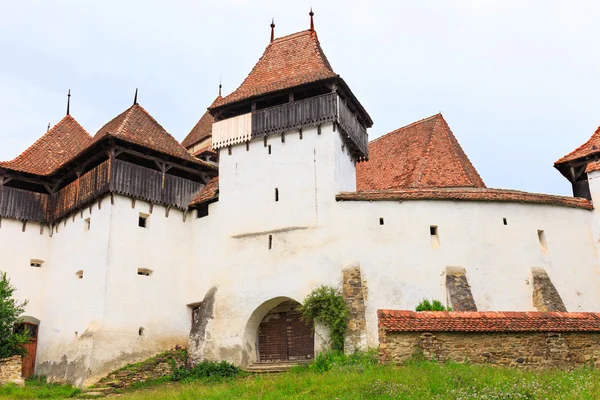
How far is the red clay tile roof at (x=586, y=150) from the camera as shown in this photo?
2059cm

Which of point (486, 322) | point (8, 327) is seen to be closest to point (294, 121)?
point (486, 322)

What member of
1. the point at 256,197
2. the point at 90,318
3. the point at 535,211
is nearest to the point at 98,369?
the point at 90,318

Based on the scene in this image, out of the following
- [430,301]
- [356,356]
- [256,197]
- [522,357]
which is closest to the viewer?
[522,357]

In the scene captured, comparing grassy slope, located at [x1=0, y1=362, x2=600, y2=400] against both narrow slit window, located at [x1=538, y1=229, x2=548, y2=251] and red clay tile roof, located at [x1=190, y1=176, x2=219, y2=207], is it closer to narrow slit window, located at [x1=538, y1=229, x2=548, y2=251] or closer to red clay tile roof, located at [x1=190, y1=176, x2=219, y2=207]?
narrow slit window, located at [x1=538, y1=229, x2=548, y2=251]

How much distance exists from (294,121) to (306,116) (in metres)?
0.44

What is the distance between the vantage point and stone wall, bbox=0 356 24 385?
1828cm

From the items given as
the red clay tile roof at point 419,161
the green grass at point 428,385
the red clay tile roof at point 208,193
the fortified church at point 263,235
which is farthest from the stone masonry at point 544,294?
the red clay tile roof at point 208,193

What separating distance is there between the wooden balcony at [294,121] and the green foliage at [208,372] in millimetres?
7308

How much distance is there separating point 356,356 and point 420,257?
3.70m

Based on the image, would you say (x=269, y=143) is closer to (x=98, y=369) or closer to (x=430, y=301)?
(x=430, y=301)

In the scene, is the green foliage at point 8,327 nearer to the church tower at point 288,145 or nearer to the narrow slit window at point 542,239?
the church tower at point 288,145

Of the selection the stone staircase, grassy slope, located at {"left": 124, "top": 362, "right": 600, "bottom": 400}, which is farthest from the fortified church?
grassy slope, located at {"left": 124, "top": 362, "right": 600, "bottom": 400}

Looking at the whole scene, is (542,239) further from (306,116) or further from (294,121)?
(294,121)

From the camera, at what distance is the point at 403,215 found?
18625 millimetres
